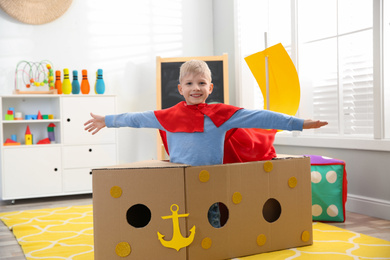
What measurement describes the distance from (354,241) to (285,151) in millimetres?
1425

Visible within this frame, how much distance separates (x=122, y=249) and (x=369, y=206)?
5.48 feet

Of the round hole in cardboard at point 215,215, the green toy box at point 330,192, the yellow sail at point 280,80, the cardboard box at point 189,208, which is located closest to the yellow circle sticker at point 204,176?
the cardboard box at point 189,208

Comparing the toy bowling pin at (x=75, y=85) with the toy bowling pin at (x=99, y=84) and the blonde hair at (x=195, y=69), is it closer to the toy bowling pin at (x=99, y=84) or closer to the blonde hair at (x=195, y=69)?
the toy bowling pin at (x=99, y=84)

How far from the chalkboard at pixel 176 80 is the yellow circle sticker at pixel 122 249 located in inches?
84.4

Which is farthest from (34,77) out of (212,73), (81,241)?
(81,241)

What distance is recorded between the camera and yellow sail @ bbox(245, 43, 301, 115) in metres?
2.10

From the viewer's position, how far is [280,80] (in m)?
2.15

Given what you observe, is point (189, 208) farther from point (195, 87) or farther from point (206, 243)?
point (195, 87)

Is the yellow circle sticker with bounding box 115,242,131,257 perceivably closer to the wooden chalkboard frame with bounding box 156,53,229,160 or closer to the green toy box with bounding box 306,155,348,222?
the green toy box with bounding box 306,155,348,222

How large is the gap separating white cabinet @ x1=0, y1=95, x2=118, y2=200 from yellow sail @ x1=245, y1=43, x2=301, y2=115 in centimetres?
178

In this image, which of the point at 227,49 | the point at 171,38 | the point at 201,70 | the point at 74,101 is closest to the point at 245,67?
the point at 227,49

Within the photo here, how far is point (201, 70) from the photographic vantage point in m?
1.88

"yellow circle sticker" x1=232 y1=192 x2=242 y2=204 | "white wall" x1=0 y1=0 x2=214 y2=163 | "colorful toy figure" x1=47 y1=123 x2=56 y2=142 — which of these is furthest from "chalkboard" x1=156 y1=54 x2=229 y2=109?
"yellow circle sticker" x1=232 y1=192 x2=242 y2=204

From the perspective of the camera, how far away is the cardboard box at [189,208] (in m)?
1.71
